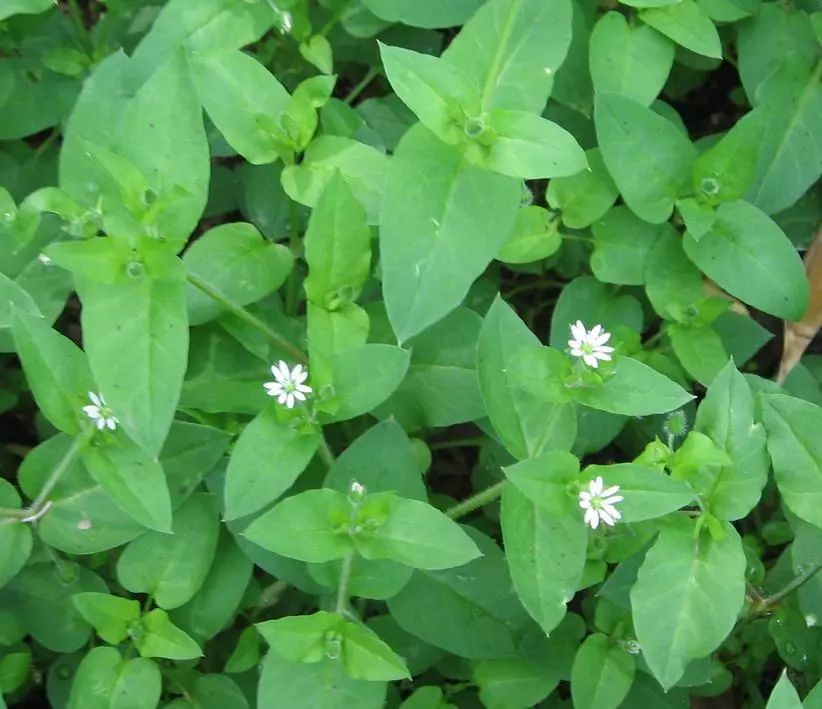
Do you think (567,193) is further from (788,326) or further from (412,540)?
(412,540)

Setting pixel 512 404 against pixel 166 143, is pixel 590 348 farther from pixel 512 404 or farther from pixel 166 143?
pixel 166 143

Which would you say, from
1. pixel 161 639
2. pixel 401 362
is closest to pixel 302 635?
pixel 161 639

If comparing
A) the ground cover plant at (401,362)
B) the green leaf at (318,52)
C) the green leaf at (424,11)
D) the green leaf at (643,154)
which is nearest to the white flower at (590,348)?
the ground cover plant at (401,362)

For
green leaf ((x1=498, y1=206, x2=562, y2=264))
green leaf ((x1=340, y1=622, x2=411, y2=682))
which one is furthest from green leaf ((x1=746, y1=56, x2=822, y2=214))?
green leaf ((x1=340, y1=622, x2=411, y2=682))

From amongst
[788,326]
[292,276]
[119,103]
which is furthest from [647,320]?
[119,103]

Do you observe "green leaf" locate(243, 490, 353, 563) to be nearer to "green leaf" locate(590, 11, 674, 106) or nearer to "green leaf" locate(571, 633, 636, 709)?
"green leaf" locate(571, 633, 636, 709)
